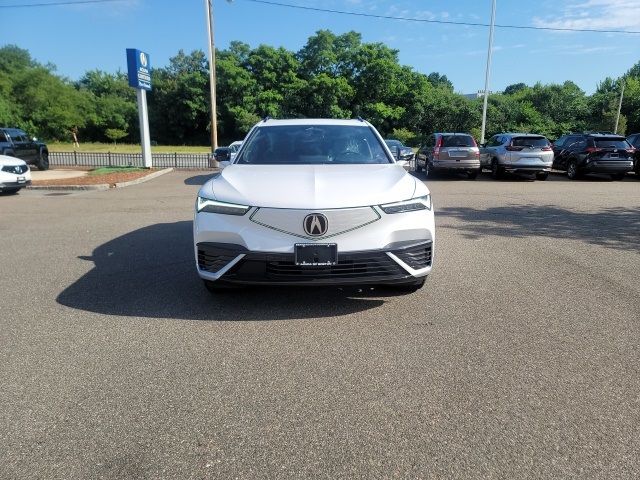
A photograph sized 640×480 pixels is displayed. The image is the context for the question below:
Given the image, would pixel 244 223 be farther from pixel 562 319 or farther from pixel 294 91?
pixel 294 91

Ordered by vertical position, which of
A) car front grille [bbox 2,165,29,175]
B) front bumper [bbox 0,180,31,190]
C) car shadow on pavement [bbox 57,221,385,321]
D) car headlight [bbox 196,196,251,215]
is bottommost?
car shadow on pavement [bbox 57,221,385,321]

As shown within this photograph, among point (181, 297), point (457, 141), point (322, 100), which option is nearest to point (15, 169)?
point (181, 297)

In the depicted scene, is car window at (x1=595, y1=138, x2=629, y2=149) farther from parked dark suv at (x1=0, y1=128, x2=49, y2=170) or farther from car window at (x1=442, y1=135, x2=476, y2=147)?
parked dark suv at (x1=0, y1=128, x2=49, y2=170)

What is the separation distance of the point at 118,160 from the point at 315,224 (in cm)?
2516

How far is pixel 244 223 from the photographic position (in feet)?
12.6

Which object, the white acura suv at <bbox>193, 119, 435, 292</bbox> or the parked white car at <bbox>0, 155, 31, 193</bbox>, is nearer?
the white acura suv at <bbox>193, 119, 435, 292</bbox>

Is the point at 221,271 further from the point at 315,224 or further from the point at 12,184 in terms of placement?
the point at 12,184

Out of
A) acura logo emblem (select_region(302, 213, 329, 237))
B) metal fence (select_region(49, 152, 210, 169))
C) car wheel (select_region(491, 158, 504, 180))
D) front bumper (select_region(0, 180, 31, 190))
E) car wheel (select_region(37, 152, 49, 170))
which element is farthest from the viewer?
metal fence (select_region(49, 152, 210, 169))

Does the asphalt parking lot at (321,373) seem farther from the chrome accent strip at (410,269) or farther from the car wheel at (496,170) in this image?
the car wheel at (496,170)

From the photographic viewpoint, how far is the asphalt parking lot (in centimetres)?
236

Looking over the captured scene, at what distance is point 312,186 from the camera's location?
13.1ft

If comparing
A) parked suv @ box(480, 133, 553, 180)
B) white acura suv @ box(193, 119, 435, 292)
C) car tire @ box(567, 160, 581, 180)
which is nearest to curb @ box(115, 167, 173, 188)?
white acura suv @ box(193, 119, 435, 292)

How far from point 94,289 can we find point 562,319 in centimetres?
447

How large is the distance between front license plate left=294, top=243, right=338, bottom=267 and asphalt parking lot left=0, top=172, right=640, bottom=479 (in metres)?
0.55
